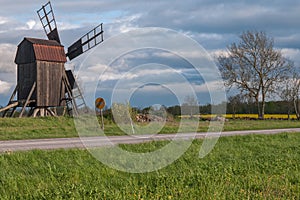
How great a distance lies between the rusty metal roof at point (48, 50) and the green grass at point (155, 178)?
22.0 metres

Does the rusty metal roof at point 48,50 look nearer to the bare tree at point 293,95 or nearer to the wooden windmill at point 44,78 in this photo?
the wooden windmill at point 44,78

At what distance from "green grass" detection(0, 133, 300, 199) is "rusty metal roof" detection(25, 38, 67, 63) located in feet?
72.2

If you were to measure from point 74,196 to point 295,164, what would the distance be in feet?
23.1

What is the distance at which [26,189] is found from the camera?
966 cm

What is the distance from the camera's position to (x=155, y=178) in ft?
34.9

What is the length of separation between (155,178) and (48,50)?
90.9 feet

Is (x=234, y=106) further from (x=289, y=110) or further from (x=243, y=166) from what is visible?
(x=243, y=166)

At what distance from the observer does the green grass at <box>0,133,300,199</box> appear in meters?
8.89

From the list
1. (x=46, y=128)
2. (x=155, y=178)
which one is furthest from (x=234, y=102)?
(x=155, y=178)

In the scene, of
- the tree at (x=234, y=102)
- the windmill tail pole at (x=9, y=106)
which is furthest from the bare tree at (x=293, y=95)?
the windmill tail pole at (x=9, y=106)

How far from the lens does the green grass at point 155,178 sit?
889 centimetres

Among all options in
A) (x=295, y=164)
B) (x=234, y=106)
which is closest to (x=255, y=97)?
(x=234, y=106)

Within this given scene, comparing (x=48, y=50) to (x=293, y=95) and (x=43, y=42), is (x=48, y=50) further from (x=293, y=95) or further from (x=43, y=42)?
(x=293, y=95)

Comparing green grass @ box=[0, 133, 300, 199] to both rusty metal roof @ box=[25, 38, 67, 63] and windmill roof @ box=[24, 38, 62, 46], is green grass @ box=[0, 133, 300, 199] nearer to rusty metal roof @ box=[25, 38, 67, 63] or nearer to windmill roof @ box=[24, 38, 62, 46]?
rusty metal roof @ box=[25, 38, 67, 63]
